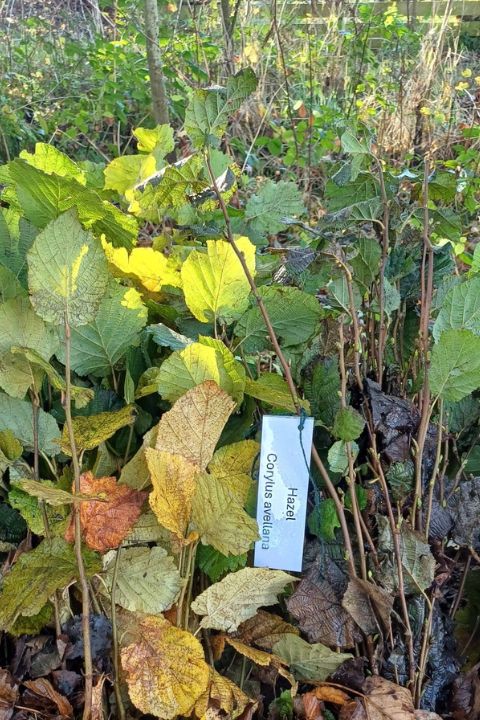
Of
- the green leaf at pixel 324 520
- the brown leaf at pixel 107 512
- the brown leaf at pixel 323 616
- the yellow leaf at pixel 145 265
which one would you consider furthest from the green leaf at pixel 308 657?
the yellow leaf at pixel 145 265

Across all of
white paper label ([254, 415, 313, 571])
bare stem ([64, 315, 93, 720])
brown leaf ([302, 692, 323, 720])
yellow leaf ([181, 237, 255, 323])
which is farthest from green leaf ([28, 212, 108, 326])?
brown leaf ([302, 692, 323, 720])

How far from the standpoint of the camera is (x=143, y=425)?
2.82 ft

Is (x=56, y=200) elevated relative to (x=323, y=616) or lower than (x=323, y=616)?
elevated

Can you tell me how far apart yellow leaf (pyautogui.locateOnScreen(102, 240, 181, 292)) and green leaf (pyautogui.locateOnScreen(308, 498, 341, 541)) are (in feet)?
1.10

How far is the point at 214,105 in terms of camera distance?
0.74m

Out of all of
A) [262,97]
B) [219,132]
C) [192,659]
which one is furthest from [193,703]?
[262,97]

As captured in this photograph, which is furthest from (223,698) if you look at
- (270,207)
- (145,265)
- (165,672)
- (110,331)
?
(270,207)

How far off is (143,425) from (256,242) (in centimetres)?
32

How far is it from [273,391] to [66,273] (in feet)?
0.79

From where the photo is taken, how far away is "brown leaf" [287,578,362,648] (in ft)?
2.47

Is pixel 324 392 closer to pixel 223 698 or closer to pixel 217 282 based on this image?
pixel 217 282

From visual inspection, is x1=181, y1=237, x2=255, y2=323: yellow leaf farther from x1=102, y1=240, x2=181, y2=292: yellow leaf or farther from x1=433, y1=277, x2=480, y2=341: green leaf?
x1=433, y1=277, x2=480, y2=341: green leaf

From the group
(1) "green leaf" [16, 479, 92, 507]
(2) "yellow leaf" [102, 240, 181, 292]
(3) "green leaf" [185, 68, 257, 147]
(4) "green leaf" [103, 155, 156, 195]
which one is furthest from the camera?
(4) "green leaf" [103, 155, 156, 195]

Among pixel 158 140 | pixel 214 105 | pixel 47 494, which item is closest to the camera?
pixel 47 494
